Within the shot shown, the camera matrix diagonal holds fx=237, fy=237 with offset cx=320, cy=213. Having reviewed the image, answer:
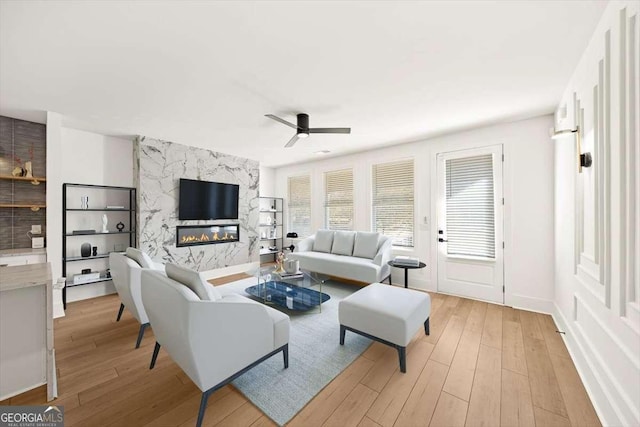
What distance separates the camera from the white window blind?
3613 millimetres

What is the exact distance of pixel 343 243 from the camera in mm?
4898

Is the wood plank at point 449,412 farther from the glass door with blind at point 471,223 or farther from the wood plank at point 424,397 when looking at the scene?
the glass door with blind at point 471,223

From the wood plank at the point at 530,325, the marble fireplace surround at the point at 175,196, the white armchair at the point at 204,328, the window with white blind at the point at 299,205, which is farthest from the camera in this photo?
the window with white blind at the point at 299,205

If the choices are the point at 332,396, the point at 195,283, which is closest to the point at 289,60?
the point at 195,283

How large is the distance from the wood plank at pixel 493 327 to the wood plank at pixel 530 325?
0.22m

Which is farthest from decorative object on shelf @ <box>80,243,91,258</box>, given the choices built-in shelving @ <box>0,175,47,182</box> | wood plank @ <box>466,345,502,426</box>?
wood plank @ <box>466,345,502,426</box>

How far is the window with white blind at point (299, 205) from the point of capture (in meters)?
6.27

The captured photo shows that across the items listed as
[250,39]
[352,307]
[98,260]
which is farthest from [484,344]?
[98,260]

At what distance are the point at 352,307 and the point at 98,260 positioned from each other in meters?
4.26

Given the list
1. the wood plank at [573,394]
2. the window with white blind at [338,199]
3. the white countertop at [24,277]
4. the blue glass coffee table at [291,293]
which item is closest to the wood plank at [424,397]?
the wood plank at [573,394]

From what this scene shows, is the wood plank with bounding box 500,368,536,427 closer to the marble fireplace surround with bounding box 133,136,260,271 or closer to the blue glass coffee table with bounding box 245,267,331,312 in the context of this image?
the blue glass coffee table with bounding box 245,267,331,312

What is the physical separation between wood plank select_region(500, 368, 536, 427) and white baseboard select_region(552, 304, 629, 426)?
36 cm

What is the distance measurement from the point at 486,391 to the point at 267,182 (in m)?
6.16

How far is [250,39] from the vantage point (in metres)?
1.76
